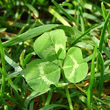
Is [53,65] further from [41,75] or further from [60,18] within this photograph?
[60,18]

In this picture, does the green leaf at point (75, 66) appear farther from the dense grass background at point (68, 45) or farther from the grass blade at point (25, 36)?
the grass blade at point (25, 36)

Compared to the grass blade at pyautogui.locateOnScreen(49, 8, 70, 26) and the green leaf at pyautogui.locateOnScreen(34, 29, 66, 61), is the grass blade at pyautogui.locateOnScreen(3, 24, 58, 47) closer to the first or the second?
the green leaf at pyautogui.locateOnScreen(34, 29, 66, 61)

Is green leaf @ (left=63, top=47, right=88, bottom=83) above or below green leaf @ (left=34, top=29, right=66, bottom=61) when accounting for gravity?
below

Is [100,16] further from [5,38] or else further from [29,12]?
[5,38]

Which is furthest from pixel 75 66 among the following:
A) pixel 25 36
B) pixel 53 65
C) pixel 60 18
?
pixel 60 18

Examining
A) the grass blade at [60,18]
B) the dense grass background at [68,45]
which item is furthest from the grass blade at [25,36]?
the grass blade at [60,18]

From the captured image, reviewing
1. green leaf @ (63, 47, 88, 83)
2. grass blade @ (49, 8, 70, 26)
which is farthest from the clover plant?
grass blade @ (49, 8, 70, 26)
